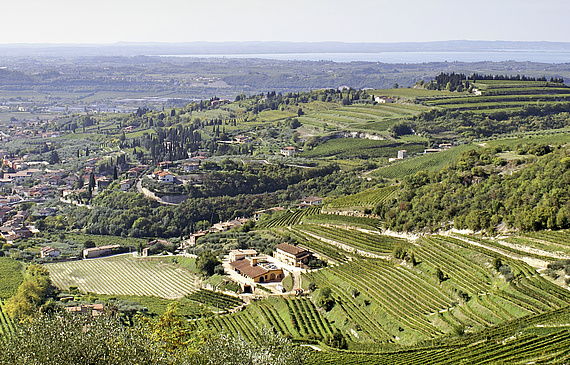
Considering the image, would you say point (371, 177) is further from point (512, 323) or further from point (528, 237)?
point (512, 323)

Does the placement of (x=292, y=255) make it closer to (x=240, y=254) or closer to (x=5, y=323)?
(x=240, y=254)

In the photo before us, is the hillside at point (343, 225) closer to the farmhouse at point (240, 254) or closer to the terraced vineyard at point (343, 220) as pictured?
the terraced vineyard at point (343, 220)

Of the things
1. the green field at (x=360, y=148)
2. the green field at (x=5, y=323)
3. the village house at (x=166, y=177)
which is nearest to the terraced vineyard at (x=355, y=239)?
the green field at (x=5, y=323)

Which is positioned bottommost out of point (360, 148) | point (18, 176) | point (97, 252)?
point (18, 176)

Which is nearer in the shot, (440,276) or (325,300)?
(440,276)

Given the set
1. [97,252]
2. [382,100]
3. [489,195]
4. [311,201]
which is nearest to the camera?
→ [489,195]

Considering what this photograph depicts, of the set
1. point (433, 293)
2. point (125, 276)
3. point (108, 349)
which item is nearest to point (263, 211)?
point (125, 276)

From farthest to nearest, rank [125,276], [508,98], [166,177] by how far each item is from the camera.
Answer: [508,98] < [166,177] < [125,276]
